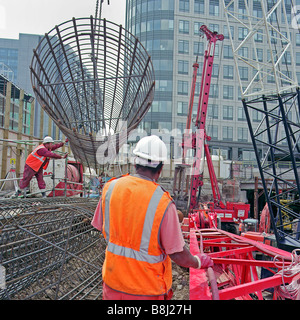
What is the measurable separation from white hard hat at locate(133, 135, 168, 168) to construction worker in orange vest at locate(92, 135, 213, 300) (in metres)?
0.01

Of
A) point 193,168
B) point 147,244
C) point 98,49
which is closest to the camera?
point 147,244

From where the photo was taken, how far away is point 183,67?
40.5 meters

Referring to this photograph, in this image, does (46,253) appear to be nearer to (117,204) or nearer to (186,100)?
(117,204)

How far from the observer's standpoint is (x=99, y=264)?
5613 millimetres

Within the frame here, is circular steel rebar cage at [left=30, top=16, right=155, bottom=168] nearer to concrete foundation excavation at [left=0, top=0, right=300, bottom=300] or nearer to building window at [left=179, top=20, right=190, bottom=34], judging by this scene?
concrete foundation excavation at [left=0, top=0, right=300, bottom=300]

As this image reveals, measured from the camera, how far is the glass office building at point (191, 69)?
39.5 metres

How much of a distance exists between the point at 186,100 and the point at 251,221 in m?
31.5

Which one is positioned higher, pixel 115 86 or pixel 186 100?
pixel 186 100

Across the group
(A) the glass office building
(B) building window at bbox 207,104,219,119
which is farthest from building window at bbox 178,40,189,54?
(B) building window at bbox 207,104,219,119

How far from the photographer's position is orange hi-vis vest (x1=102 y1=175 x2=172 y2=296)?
6.45 ft

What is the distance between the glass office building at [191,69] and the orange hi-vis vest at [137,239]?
123 ft

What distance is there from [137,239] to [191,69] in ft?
138
